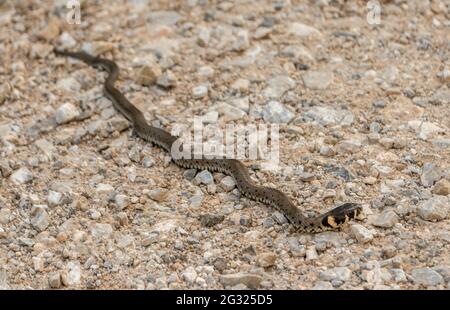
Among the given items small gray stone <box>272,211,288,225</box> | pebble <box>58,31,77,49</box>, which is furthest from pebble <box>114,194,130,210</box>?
pebble <box>58,31,77,49</box>

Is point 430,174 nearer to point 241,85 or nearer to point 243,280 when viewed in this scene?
point 243,280

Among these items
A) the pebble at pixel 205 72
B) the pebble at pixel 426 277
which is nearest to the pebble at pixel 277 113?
the pebble at pixel 205 72

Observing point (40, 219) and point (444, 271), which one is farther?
point (40, 219)

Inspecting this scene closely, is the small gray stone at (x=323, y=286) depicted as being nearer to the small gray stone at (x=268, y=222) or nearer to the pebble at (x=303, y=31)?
the small gray stone at (x=268, y=222)

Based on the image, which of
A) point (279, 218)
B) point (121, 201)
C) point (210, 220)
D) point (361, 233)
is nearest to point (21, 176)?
point (121, 201)

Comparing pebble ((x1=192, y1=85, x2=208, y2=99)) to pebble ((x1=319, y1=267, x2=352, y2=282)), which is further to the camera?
pebble ((x1=192, y1=85, x2=208, y2=99))

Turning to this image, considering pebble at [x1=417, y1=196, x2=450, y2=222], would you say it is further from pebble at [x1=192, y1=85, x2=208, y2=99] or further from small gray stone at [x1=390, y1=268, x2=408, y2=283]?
pebble at [x1=192, y1=85, x2=208, y2=99]
